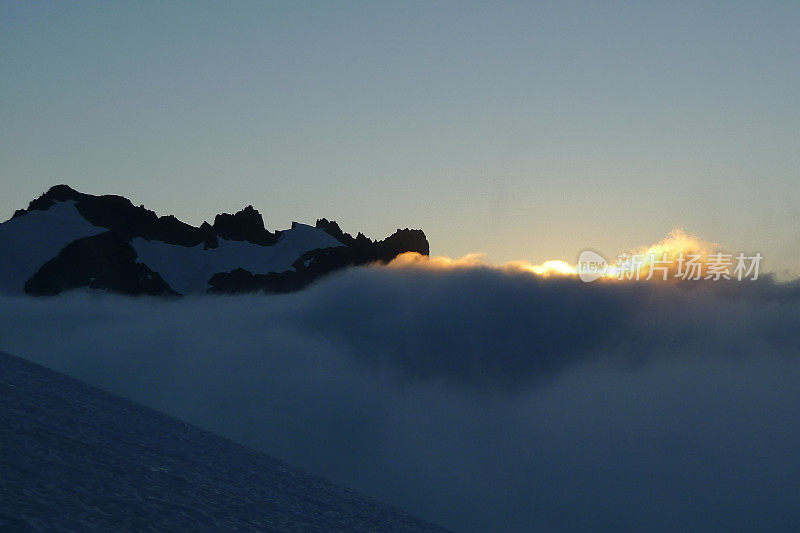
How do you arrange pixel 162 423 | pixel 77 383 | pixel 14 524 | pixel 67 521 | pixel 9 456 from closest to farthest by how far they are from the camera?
pixel 14 524, pixel 67 521, pixel 9 456, pixel 162 423, pixel 77 383

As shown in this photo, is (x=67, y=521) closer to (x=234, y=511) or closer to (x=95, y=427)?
(x=234, y=511)

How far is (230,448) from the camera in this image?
3316 cm

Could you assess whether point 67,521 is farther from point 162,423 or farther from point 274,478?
point 162,423

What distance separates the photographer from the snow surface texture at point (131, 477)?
1756 cm

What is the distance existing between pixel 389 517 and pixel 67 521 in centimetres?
1477

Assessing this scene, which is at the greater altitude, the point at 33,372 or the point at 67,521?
the point at 33,372

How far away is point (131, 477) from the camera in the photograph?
2136 cm

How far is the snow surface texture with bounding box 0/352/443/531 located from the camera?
57.6ft

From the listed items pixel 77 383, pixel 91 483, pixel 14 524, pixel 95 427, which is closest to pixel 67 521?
pixel 14 524

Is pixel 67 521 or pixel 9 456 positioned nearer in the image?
pixel 67 521

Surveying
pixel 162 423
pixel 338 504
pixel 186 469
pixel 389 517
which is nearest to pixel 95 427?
pixel 186 469

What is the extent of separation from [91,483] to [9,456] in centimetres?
204

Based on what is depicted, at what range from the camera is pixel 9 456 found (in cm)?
1942

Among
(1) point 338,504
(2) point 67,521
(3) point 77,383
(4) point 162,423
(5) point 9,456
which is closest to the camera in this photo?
(2) point 67,521
